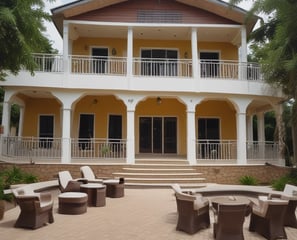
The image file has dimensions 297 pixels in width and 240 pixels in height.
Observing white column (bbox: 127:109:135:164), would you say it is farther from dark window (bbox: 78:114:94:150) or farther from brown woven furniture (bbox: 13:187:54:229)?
brown woven furniture (bbox: 13:187:54:229)

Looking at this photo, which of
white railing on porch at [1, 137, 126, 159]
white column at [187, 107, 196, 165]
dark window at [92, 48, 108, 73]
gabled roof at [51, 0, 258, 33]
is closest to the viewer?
white railing on porch at [1, 137, 126, 159]

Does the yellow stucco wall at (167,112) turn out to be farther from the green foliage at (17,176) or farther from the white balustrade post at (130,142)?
the green foliage at (17,176)

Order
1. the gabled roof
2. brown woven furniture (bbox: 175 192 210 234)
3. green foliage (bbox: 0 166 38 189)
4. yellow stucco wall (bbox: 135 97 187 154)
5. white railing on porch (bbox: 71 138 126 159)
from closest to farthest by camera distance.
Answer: brown woven furniture (bbox: 175 192 210 234), green foliage (bbox: 0 166 38 189), white railing on porch (bbox: 71 138 126 159), the gabled roof, yellow stucco wall (bbox: 135 97 187 154)

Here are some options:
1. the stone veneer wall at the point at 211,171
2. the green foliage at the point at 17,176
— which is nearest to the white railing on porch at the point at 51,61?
the stone veneer wall at the point at 211,171

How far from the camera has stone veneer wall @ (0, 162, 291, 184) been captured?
1430 cm

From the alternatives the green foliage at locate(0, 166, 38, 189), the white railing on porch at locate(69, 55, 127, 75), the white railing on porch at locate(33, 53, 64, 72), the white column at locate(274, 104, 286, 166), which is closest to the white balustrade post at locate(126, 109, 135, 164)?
the white railing on porch at locate(69, 55, 127, 75)

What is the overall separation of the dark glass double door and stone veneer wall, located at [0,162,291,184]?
3.55 metres

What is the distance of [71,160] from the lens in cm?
1495

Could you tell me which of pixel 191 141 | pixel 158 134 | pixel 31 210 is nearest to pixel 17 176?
pixel 31 210

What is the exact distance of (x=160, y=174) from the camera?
13.9 m

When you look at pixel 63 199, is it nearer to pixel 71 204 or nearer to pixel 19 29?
pixel 71 204

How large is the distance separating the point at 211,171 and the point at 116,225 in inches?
330

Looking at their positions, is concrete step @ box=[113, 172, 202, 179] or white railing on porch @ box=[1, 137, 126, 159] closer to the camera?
concrete step @ box=[113, 172, 202, 179]

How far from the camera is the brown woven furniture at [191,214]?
644cm
